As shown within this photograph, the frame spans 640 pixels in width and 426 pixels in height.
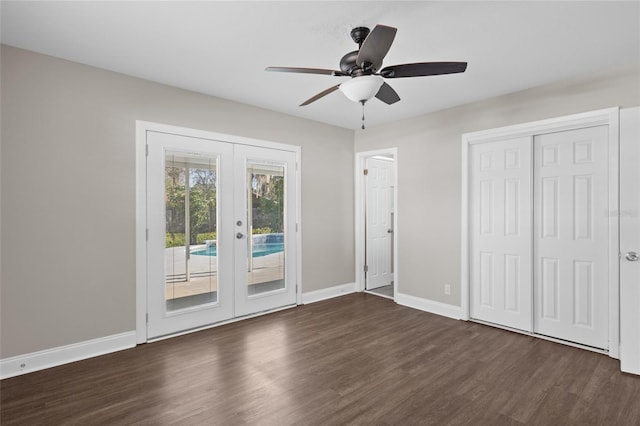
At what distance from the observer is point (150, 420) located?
2070mm

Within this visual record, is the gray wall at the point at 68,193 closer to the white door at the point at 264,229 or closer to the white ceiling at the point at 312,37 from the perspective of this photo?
the white ceiling at the point at 312,37

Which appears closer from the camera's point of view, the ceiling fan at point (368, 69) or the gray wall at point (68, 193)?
the ceiling fan at point (368, 69)

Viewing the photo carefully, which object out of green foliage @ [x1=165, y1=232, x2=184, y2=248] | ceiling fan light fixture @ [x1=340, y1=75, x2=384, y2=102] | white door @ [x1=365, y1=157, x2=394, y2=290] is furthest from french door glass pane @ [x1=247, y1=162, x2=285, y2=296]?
ceiling fan light fixture @ [x1=340, y1=75, x2=384, y2=102]

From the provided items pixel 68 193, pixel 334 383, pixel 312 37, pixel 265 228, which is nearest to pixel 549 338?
pixel 334 383

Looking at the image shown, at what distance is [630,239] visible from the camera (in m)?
2.73

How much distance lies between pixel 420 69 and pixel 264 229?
2741mm

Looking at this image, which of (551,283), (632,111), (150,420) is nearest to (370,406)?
(150,420)

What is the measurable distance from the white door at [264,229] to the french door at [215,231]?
12mm

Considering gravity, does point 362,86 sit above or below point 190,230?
above

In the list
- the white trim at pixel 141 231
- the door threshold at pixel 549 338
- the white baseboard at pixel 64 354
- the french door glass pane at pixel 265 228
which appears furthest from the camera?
the french door glass pane at pixel 265 228

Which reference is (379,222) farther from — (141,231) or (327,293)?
(141,231)

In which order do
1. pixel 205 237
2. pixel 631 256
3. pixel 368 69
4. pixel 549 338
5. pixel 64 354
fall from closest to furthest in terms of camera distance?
pixel 368 69 < pixel 631 256 < pixel 64 354 < pixel 549 338 < pixel 205 237

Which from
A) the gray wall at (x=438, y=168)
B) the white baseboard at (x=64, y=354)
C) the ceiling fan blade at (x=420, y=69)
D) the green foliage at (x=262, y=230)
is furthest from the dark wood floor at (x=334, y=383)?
the ceiling fan blade at (x=420, y=69)

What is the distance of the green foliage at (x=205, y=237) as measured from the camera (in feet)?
11.9
